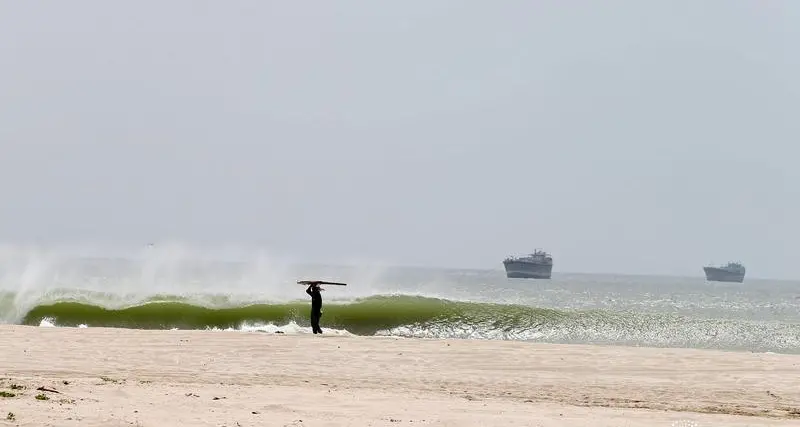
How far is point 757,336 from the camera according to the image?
146ft

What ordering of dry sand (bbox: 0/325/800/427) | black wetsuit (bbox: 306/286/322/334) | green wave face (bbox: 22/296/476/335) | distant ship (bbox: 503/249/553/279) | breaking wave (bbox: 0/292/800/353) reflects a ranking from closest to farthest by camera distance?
dry sand (bbox: 0/325/800/427)
black wetsuit (bbox: 306/286/322/334)
green wave face (bbox: 22/296/476/335)
breaking wave (bbox: 0/292/800/353)
distant ship (bbox: 503/249/553/279)

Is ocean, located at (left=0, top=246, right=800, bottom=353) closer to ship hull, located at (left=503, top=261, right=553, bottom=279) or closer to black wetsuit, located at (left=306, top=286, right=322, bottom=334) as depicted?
black wetsuit, located at (left=306, top=286, right=322, bottom=334)

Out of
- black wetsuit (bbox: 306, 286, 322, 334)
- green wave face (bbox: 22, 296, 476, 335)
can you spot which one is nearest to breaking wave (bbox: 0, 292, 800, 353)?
green wave face (bbox: 22, 296, 476, 335)

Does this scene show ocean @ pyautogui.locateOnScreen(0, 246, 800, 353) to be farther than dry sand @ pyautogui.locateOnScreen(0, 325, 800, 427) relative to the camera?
Yes

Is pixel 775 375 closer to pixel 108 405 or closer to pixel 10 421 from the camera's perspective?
pixel 108 405

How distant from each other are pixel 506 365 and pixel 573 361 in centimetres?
210

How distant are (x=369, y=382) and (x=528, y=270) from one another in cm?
16951

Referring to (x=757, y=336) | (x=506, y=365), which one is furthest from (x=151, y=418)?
(x=757, y=336)

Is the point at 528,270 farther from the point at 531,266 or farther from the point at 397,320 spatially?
the point at 397,320

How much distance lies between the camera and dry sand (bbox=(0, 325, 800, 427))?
12141mm

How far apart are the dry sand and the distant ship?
522ft

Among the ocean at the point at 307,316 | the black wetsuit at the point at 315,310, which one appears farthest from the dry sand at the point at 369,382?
the ocean at the point at 307,316

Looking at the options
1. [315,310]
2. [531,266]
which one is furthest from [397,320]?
[531,266]

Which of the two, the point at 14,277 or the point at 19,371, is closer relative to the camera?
the point at 19,371
